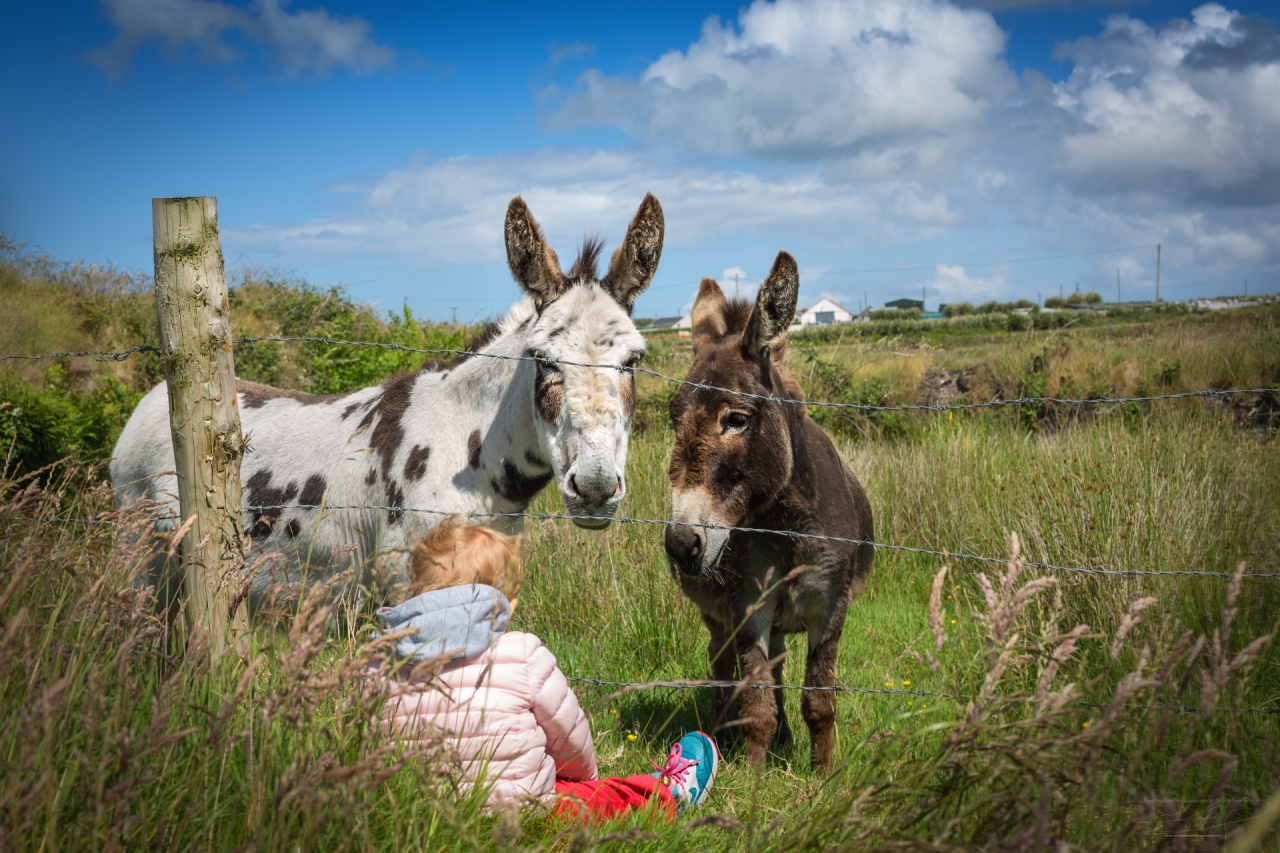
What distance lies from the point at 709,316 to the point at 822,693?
6.01ft

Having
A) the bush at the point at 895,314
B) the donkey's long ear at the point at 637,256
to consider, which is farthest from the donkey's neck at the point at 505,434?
the bush at the point at 895,314

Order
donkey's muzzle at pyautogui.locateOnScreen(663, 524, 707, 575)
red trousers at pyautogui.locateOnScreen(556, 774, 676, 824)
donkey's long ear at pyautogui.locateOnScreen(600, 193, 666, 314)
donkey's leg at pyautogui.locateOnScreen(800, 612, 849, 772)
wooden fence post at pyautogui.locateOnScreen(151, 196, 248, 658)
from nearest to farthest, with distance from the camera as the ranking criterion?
1. red trousers at pyautogui.locateOnScreen(556, 774, 676, 824)
2. wooden fence post at pyautogui.locateOnScreen(151, 196, 248, 658)
3. donkey's muzzle at pyautogui.locateOnScreen(663, 524, 707, 575)
4. donkey's leg at pyautogui.locateOnScreen(800, 612, 849, 772)
5. donkey's long ear at pyautogui.locateOnScreen(600, 193, 666, 314)

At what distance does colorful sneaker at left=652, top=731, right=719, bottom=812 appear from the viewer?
2576 mm

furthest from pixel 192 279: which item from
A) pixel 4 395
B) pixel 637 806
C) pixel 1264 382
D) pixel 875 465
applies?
pixel 1264 382

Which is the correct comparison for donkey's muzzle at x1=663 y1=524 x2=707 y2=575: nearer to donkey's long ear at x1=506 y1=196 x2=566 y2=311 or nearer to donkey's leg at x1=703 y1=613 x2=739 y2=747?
donkey's leg at x1=703 y1=613 x2=739 y2=747

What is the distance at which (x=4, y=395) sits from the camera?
20.8 feet

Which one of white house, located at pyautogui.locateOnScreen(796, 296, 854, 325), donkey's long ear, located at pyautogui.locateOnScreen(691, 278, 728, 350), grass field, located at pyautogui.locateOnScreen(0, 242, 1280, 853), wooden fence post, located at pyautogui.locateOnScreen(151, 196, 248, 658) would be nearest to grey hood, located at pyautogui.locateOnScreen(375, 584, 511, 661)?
grass field, located at pyautogui.locateOnScreen(0, 242, 1280, 853)

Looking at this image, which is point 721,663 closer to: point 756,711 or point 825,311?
point 756,711

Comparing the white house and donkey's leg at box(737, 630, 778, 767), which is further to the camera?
the white house

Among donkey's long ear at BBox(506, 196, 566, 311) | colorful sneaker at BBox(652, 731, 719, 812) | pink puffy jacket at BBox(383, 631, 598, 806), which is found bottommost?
colorful sneaker at BBox(652, 731, 719, 812)

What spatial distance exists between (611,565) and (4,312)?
34.8 feet

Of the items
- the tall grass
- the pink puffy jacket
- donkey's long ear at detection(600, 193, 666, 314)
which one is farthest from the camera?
donkey's long ear at detection(600, 193, 666, 314)

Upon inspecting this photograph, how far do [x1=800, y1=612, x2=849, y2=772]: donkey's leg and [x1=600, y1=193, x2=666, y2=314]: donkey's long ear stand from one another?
1668 millimetres

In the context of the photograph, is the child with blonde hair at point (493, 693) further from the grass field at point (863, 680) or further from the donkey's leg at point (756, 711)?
the donkey's leg at point (756, 711)
